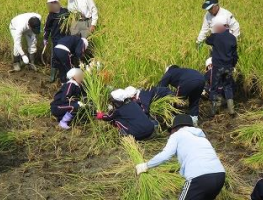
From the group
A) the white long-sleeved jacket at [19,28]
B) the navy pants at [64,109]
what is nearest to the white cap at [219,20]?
the navy pants at [64,109]

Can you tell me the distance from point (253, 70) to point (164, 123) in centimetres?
173

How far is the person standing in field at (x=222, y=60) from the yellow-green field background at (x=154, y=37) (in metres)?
0.47

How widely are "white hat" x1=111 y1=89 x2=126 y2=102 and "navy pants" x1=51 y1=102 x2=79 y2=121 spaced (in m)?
0.62

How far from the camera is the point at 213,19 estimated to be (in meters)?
7.48

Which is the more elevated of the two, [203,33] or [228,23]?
[228,23]

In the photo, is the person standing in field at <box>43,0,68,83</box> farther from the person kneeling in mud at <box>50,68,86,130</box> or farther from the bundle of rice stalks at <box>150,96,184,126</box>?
the bundle of rice stalks at <box>150,96,184,126</box>

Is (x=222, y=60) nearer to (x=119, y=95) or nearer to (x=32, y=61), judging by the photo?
(x=119, y=95)

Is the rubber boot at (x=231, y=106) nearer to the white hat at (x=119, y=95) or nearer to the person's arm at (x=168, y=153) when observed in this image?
the white hat at (x=119, y=95)

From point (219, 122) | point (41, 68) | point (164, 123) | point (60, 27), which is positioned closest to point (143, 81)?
point (164, 123)

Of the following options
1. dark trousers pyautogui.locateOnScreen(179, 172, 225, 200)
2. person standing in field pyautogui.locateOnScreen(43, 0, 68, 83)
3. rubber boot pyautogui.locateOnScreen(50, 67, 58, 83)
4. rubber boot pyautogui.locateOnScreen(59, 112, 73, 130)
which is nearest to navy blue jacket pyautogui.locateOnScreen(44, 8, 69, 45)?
person standing in field pyautogui.locateOnScreen(43, 0, 68, 83)

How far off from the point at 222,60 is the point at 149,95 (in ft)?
4.15

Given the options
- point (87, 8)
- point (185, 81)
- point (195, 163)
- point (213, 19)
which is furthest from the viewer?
point (87, 8)

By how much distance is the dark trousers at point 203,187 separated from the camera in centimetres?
404

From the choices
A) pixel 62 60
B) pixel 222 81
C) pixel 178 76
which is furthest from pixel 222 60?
pixel 62 60
